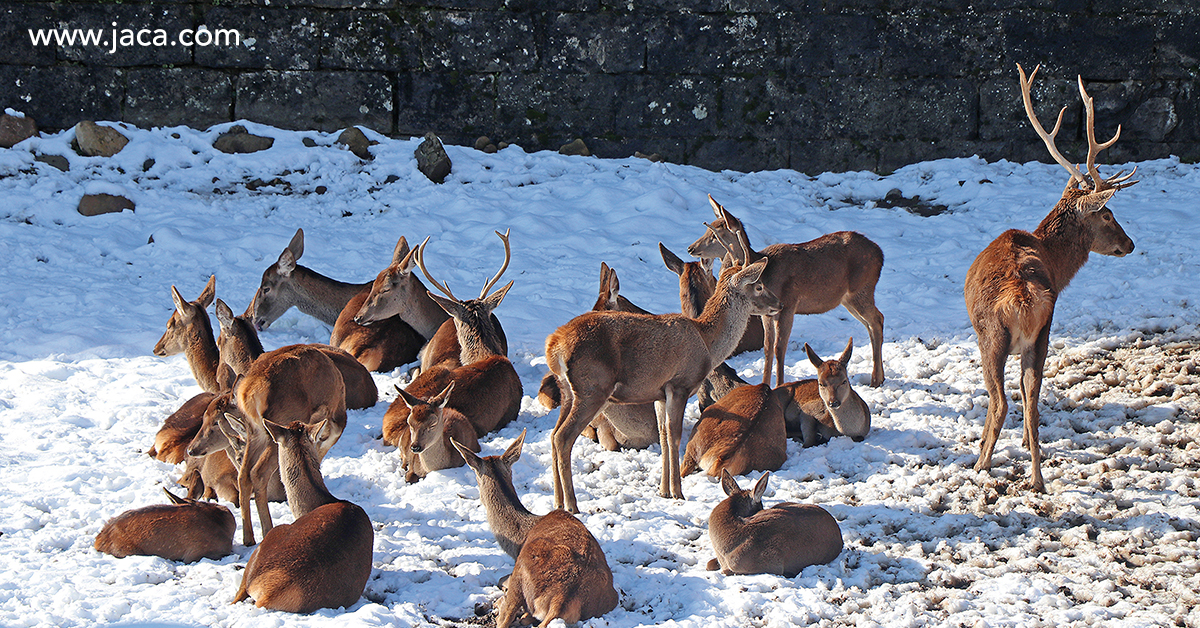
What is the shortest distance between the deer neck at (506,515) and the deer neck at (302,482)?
69 centimetres

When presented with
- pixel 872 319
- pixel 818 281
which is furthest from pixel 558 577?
pixel 872 319

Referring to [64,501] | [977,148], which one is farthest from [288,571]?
[977,148]

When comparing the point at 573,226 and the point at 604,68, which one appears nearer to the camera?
the point at 573,226

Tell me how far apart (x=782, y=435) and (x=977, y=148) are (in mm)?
7411

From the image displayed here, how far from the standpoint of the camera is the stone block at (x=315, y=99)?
11.8 metres

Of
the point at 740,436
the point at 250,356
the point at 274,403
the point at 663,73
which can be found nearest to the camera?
the point at 274,403

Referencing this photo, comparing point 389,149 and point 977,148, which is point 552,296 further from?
point 977,148

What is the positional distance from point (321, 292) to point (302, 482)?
3746 millimetres

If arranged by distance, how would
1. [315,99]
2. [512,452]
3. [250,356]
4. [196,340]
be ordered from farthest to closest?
[315,99]
[196,340]
[250,356]
[512,452]

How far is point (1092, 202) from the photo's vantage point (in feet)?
22.2

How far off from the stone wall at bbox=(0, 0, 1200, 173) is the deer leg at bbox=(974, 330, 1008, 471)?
6.72 metres

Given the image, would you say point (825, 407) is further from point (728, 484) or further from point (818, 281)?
point (728, 484)

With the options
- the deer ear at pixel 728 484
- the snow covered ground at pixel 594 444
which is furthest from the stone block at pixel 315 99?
the deer ear at pixel 728 484

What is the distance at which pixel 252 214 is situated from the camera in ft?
34.2
